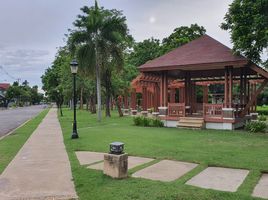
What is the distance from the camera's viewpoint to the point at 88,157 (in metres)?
9.26

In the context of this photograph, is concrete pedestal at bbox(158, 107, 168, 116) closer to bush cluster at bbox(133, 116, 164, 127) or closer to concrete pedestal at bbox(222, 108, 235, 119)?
bush cluster at bbox(133, 116, 164, 127)

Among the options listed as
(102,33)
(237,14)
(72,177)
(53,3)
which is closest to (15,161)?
(72,177)

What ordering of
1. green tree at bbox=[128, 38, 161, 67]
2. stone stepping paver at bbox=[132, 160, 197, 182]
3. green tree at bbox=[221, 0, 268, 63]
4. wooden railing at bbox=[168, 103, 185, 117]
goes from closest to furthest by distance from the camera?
stone stepping paver at bbox=[132, 160, 197, 182]
green tree at bbox=[221, 0, 268, 63]
wooden railing at bbox=[168, 103, 185, 117]
green tree at bbox=[128, 38, 161, 67]

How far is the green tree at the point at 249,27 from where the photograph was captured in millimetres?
13375

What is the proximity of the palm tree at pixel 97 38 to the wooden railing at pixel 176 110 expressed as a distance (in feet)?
22.5

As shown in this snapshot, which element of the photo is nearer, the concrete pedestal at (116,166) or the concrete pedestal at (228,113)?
the concrete pedestal at (116,166)

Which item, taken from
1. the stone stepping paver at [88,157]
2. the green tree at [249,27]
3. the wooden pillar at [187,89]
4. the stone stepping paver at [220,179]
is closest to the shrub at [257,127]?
the green tree at [249,27]

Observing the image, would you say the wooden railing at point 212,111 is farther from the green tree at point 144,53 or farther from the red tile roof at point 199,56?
the green tree at point 144,53

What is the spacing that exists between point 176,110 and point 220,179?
12.4m

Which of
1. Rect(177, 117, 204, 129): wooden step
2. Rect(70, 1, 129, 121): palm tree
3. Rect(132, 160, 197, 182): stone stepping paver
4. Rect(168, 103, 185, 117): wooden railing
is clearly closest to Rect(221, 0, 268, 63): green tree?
Rect(177, 117, 204, 129): wooden step

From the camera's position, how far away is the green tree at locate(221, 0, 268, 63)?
13.4 m

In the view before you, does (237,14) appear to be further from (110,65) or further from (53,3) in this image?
(110,65)

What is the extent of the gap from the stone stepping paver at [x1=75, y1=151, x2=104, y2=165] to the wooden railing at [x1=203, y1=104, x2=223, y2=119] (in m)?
9.30

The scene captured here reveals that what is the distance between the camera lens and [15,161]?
898 cm
